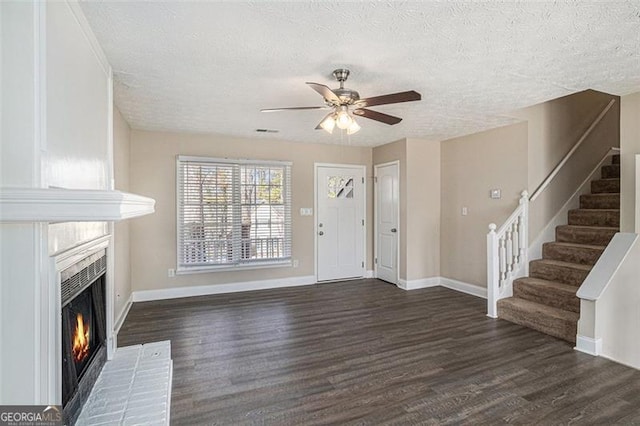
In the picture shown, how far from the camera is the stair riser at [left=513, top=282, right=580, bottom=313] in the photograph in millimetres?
3480

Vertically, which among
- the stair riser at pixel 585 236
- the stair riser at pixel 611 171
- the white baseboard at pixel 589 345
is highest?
the stair riser at pixel 611 171

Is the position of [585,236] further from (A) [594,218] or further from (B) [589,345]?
(B) [589,345]

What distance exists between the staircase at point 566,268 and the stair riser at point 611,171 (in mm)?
12

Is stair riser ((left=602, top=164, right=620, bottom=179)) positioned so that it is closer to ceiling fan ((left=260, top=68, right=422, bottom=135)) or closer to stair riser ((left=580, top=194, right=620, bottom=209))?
stair riser ((left=580, top=194, right=620, bottom=209))

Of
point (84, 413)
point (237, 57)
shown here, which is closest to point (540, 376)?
point (84, 413)

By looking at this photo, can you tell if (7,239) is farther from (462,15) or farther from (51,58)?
(462,15)

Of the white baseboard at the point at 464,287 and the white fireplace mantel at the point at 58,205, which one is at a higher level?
the white fireplace mantel at the point at 58,205

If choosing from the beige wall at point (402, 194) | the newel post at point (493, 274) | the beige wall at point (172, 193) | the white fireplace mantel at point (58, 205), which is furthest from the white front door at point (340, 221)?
the white fireplace mantel at point (58, 205)

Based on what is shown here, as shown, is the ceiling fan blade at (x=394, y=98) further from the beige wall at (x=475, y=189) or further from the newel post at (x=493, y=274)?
the beige wall at (x=475, y=189)

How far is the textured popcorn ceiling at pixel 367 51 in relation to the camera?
185 centimetres

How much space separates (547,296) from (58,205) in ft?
14.7

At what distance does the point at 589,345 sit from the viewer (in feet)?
9.75

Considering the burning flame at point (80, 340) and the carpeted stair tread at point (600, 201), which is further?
the carpeted stair tread at point (600, 201)

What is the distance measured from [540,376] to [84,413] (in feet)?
10.5
